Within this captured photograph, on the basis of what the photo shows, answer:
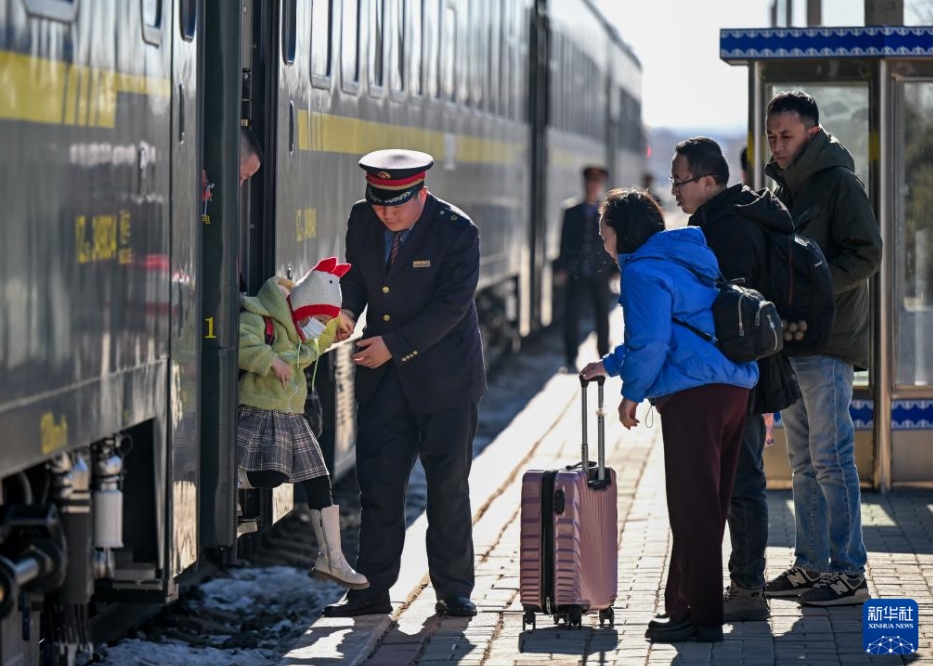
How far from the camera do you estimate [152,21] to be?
5.69 metres

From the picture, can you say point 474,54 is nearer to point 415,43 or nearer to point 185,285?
point 415,43

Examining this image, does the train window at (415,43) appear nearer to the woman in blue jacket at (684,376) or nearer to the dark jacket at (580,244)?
the woman in blue jacket at (684,376)

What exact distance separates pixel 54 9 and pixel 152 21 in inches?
36.3

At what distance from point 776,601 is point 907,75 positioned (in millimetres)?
3330

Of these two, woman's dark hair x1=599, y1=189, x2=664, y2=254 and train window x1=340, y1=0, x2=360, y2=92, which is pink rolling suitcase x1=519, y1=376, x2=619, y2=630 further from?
train window x1=340, y1=0, x2=360, y2=92

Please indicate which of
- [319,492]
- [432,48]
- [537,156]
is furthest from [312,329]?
[537,156]

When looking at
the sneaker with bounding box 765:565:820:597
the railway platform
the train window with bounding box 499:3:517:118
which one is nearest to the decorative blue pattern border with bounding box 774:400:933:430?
the railway platform

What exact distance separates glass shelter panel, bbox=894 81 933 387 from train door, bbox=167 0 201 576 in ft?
14.8

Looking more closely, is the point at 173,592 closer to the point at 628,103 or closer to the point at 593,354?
the point at 593,354

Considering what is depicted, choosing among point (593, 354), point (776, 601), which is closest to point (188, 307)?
point (776, 601)

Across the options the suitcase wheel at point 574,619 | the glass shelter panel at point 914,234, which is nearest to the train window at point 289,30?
the suitcase wheel at point 574,619

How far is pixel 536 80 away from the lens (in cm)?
1884

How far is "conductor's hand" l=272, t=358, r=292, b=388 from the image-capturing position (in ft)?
21.8

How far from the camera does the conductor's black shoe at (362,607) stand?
7.20 metres
